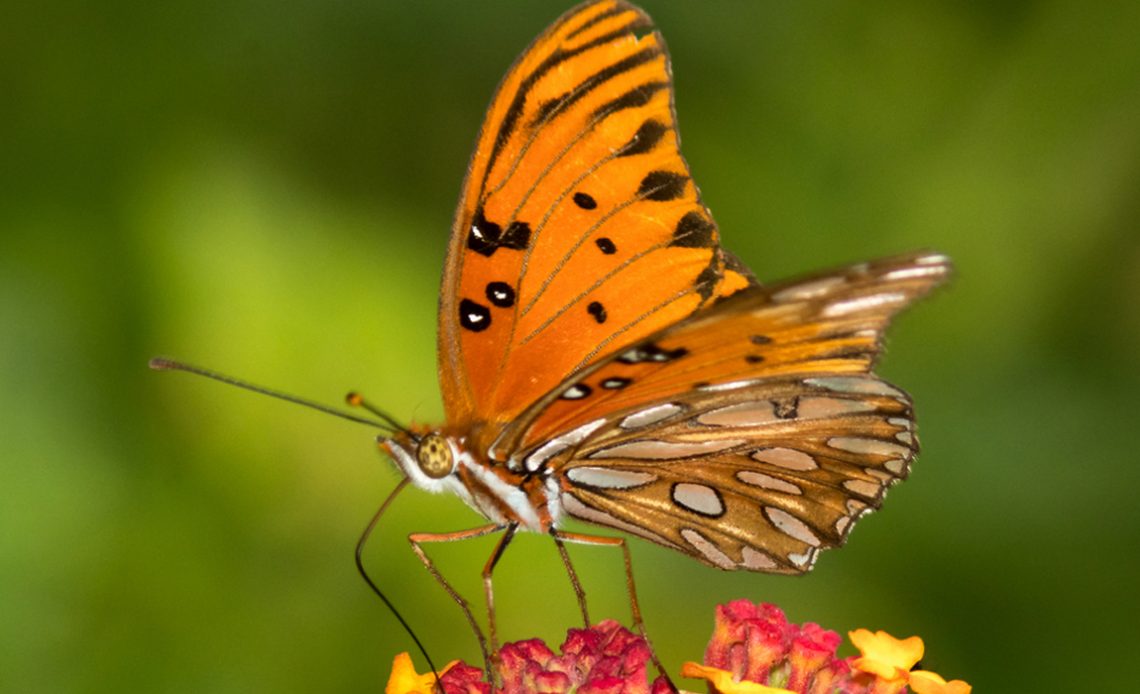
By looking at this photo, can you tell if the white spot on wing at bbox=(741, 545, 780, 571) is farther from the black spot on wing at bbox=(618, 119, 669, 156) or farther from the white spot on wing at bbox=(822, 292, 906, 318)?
the black spot on wing at bbox=(618, 119, 669, 156)

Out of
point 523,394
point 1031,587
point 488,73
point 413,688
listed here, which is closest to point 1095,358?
point 1031,587

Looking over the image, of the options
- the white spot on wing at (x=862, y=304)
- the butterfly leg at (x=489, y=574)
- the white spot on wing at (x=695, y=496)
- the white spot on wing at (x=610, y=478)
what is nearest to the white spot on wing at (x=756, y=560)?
the white spot on wing at (x=695, y=496)

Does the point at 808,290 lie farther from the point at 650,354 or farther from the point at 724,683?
the point at 724,683

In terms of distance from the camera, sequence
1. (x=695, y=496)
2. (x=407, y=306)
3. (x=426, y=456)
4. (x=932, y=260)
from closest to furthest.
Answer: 1. (x=932, y=260)
2. (x=426, y=456)
3. (x=695, y=496)
4. (x=407, y=306)

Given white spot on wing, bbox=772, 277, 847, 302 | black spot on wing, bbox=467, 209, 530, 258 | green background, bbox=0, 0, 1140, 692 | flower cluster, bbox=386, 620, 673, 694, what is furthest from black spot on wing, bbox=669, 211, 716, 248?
green background, bbox=0, 0, 1140, 692

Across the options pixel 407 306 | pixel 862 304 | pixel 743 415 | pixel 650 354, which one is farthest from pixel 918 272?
pixel 407 306
